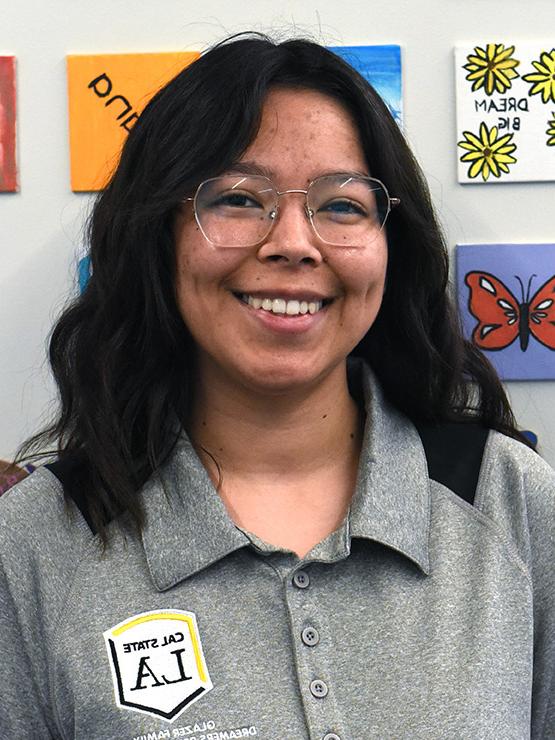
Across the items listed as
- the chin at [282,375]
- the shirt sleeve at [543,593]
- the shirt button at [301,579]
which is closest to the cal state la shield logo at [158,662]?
the shirt button at [301,579]

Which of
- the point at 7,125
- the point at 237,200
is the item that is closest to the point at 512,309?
the point at 237,200

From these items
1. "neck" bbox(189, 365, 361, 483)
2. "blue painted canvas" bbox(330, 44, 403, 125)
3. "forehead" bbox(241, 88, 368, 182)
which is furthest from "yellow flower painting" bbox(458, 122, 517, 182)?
"neck" bbox(189, 365, 361, 483)

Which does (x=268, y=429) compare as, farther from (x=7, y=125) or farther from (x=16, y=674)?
(x=7, y=125)

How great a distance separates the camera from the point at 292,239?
1.01m

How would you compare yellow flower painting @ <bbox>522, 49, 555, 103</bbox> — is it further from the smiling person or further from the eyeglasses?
the eyeglasses

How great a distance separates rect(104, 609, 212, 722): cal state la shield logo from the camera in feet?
3.25

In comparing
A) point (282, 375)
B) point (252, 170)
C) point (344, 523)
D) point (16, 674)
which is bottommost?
point (16, 674)

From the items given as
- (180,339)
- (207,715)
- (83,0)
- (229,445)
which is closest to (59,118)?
(83,0)

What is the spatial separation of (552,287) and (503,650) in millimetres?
464

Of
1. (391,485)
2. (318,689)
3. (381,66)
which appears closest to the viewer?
(318,689)

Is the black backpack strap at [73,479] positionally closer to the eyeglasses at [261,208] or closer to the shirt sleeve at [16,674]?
the shirt sleeve at [16,674]

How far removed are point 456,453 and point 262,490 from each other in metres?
0.22

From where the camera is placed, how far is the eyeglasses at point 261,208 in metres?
1.02

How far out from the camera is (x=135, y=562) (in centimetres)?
105
